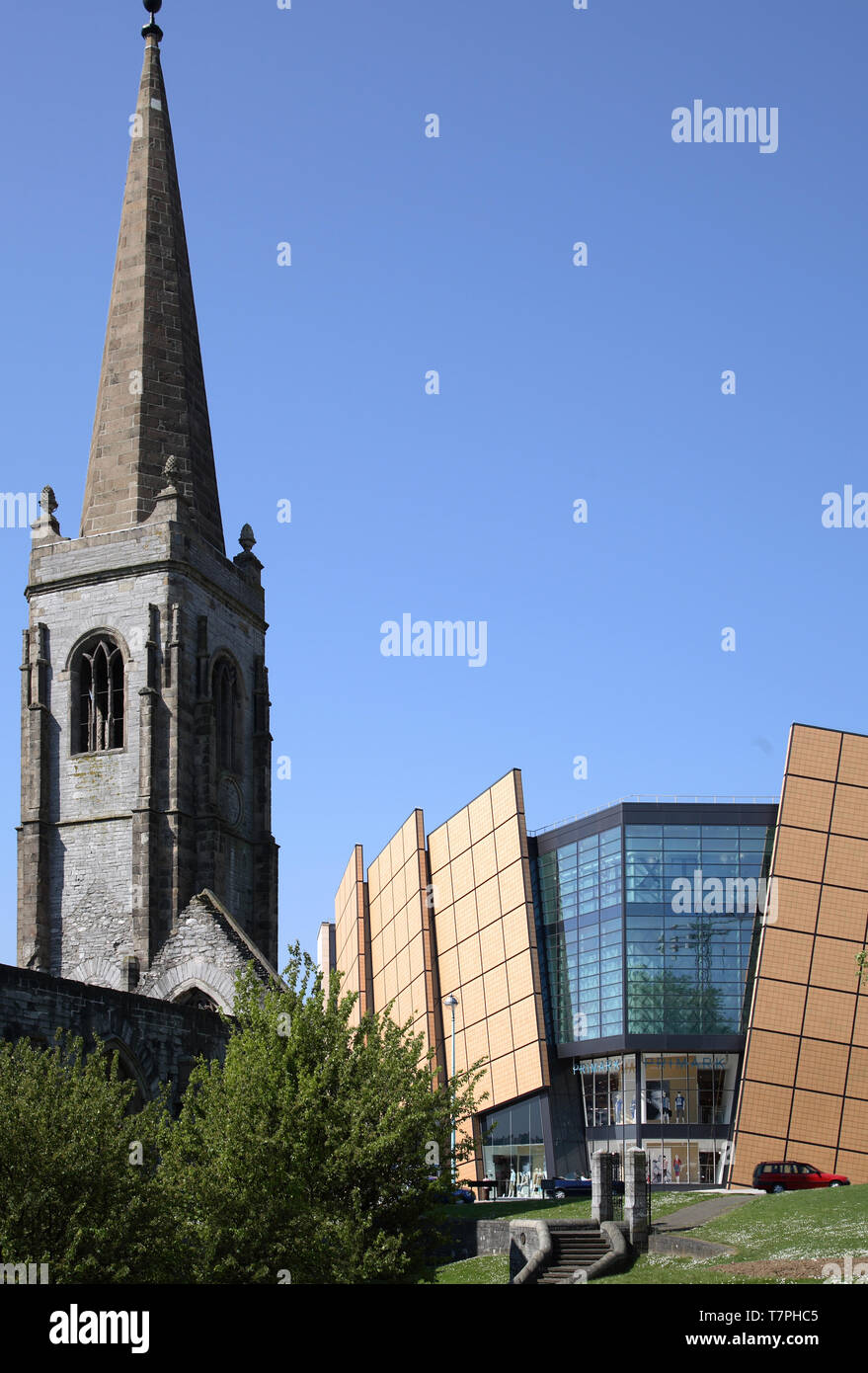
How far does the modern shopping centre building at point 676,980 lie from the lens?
211 feet

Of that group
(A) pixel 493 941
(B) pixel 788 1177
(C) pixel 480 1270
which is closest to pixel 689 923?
(A) pixel 493 941

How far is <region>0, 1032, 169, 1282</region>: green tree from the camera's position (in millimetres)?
21031

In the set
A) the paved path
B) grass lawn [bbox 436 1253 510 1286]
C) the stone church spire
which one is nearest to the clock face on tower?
the stone church spire

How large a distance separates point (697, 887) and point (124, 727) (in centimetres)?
3323

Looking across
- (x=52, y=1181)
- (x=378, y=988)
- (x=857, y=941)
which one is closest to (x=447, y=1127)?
(x=52, y=1181)

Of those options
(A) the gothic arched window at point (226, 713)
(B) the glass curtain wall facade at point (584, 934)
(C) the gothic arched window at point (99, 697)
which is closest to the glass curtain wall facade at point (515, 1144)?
(B) the glass curtain wall facade at point (584, 934)

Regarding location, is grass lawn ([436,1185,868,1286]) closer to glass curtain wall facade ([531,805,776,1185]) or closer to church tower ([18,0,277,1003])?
church tower ([18,0,277,1003])

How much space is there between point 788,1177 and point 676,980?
17421mm

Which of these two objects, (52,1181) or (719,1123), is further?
(719,1123)

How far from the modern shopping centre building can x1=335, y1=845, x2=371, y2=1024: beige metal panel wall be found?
19375 mm
